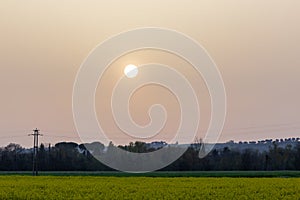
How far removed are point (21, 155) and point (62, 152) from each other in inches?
262

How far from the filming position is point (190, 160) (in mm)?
100500

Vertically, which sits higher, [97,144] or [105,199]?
Answer: [97,144]

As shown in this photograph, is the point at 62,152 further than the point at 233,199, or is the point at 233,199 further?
the point at 62,152

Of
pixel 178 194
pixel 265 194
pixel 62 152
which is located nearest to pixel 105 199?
pixel 178 194

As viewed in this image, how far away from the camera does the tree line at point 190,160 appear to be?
100 meters

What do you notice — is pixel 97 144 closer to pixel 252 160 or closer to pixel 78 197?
pixel 252 160

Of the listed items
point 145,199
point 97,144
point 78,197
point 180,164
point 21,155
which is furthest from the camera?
point 97,144

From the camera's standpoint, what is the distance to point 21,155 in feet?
350

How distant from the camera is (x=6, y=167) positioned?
103250 millimetres

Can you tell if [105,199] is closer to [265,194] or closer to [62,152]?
[265,194]

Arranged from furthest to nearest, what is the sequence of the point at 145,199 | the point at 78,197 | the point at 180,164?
the point at 180,164, the point at 78,197, the point at 145,199

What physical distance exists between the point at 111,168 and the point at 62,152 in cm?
856

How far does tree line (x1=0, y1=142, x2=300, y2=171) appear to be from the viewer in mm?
100000

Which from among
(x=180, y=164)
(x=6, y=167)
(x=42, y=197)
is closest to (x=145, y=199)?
(x=42, y=197)
